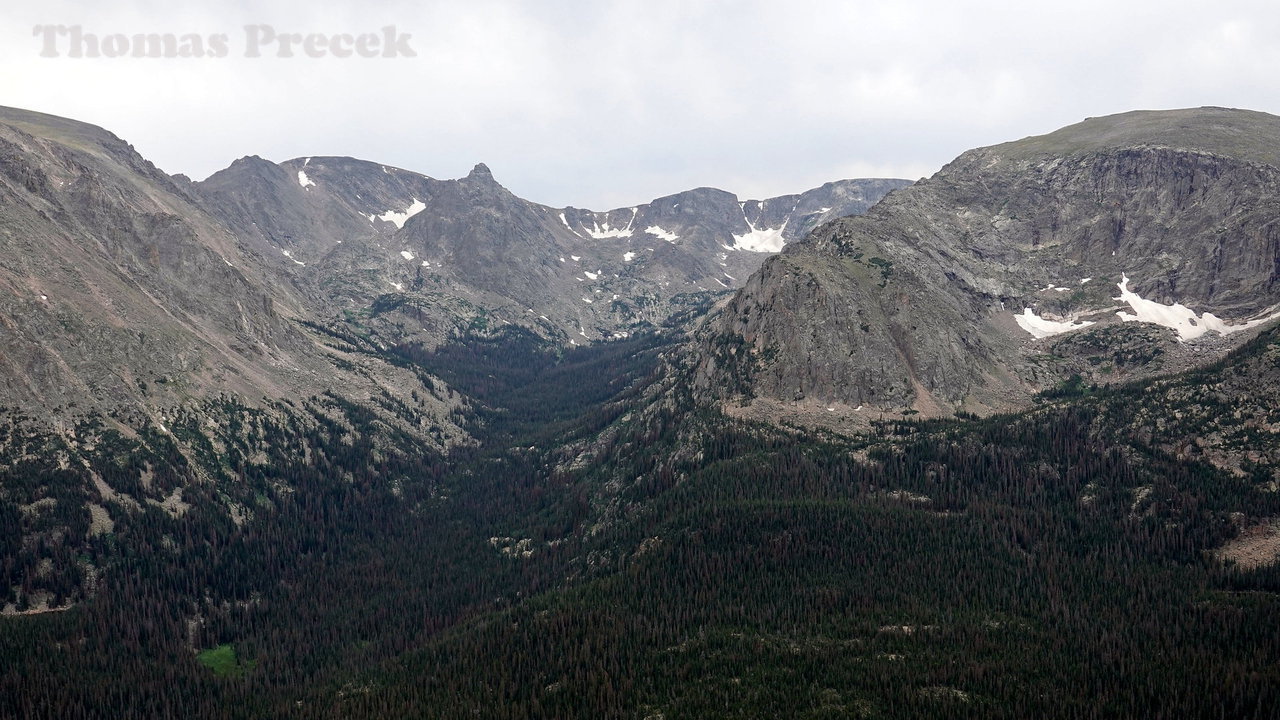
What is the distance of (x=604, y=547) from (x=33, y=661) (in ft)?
331

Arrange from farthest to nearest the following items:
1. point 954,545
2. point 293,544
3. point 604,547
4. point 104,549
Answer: point 293,544 < point 604,547 < point 104,549 < point 954,545

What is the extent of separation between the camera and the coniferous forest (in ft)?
359

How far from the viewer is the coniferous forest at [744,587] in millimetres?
109500

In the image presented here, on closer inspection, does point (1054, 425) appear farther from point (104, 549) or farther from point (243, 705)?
point (104, 549)

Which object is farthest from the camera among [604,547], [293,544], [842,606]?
[293,544]

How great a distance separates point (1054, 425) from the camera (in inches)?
7111

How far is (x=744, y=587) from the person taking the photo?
5581 inches

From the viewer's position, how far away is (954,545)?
146 meters

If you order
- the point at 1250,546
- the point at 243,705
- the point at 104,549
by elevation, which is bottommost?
the point at 243,705

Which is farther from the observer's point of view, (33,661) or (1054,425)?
(1054,425)

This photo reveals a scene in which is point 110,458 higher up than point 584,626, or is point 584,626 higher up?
point 110,458

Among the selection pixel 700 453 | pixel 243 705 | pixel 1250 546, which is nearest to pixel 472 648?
pixel 243 705

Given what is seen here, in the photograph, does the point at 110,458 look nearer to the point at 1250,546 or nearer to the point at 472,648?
the point at 472,648

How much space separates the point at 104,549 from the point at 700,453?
130 meters
